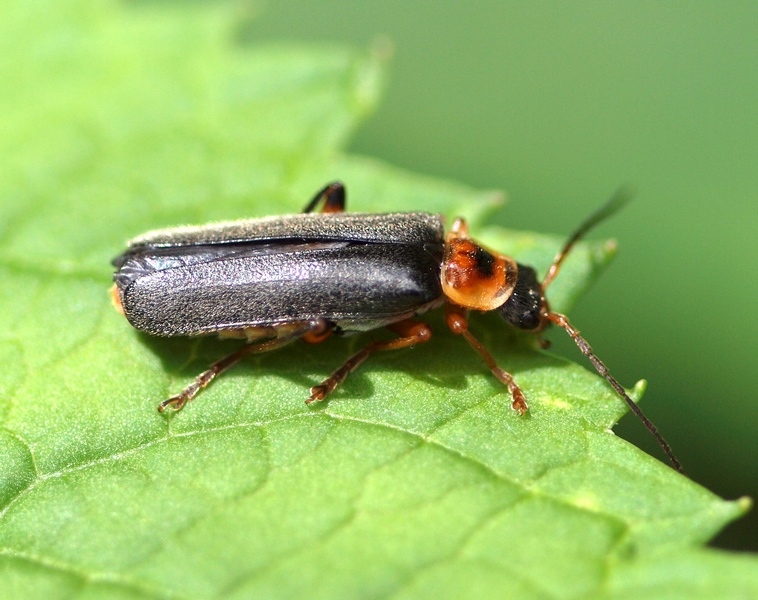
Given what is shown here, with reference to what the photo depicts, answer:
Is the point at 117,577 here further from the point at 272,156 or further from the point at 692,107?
the point at 692,107

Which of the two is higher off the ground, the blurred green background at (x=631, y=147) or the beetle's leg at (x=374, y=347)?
the blurred green background at (x=631, y=147)

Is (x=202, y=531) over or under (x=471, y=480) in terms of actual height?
under

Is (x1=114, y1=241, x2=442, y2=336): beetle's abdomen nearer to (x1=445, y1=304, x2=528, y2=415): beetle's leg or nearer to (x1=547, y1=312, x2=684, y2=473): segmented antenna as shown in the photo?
(x1=445, y1=304, x2=528, y2=415): beetle's leg

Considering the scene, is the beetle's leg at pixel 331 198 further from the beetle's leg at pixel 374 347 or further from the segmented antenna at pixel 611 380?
the segmented antenna at pixel 611 380

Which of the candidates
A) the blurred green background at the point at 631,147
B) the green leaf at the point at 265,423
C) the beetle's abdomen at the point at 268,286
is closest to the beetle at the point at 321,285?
the beetle's abdomen at the point at 268,286

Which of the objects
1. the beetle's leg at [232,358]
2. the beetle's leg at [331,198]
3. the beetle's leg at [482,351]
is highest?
the beetle's leg at [331,198]

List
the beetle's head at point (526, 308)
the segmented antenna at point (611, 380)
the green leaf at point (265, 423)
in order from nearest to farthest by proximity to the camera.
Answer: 1. the green leaf at point (265, 423)
2. the segmented antenna at point (611, 380)
3. the beetle's head at point (526, 308)

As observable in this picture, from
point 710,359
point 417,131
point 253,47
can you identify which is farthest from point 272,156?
point 710,359
